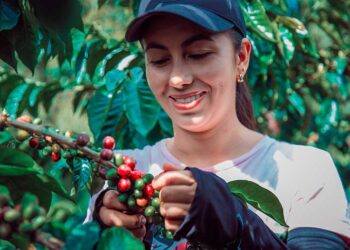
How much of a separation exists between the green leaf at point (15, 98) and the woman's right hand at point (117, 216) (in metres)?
1.49

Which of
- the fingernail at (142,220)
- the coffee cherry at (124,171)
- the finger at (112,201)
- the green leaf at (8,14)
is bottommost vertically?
the fingernail at (142,220)

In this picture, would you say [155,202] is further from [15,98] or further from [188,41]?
[15,98]

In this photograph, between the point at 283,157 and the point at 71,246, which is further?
the point at 283,157

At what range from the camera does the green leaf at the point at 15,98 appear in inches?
103

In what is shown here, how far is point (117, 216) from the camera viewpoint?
1109 mm

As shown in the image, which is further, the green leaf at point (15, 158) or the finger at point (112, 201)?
the finger at point (112, 201)

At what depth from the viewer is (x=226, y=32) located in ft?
4.91

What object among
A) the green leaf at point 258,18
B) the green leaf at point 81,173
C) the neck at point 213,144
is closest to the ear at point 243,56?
the neck at point 213,144

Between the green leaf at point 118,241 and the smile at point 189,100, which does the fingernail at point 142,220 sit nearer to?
the green leaf at point 118,241

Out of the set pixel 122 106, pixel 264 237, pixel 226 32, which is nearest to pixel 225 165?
pixel 226 32

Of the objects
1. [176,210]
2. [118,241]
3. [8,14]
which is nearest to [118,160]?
[176,210]

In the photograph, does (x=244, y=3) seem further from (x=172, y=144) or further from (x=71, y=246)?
(x=71, y=246)

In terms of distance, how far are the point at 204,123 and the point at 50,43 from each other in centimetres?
37

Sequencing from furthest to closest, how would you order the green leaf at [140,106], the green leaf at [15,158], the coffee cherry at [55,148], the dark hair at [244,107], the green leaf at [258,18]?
the green leaf at [258,18] → the green leaf at [140,106] → the dark hair at [244,107] → the coffee cherry at [55,148] → the green leaf at [15,158]
